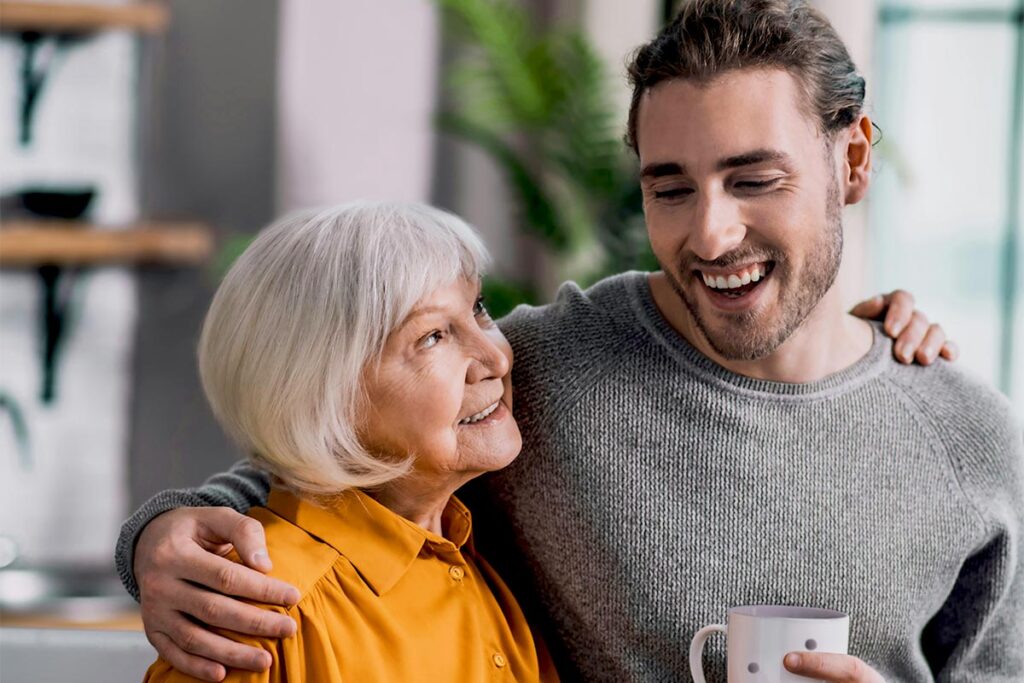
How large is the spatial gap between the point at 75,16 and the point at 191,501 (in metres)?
2.01

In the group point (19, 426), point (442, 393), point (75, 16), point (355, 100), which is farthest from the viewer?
point (355, 100)

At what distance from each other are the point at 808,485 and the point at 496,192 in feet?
8.03

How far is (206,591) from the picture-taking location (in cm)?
133

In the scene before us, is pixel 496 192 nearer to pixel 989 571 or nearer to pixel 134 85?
pixel 134 85

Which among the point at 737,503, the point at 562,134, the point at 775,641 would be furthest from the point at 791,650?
the point at 562,134

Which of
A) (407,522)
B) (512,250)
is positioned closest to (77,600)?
(512,250)

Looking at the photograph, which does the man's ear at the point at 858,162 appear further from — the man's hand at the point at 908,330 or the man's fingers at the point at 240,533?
the man's fingers at the point at 240,533

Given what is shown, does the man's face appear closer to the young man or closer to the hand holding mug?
the young man

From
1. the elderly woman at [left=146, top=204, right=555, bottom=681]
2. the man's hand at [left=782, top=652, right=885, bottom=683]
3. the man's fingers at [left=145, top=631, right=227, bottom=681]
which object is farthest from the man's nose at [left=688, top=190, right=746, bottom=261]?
the man's fingers at [left=145, top=631, right=227, bottom=681]

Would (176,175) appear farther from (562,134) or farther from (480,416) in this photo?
(480,416)

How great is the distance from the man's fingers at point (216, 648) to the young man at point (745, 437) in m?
0.24

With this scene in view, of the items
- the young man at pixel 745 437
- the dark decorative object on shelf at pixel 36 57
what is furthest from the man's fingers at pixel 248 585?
the dark decorative object on shelf at pixel 36 57

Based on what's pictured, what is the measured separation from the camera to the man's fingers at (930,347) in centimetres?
170

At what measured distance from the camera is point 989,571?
5.41 ft
